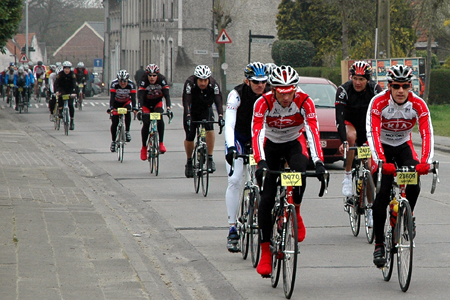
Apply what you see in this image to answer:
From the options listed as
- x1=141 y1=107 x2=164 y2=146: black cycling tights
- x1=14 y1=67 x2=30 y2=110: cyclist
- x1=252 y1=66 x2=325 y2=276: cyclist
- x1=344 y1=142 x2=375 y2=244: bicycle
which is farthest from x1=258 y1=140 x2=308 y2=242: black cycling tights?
x1=14 y1=67 x2=30 y2=110: cyclist

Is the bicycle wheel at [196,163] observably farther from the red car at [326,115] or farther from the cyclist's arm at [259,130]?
the cyclist's arm at [259,130]

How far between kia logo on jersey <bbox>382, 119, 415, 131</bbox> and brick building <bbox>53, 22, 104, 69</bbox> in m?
113

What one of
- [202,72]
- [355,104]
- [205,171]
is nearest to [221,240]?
[355,104]

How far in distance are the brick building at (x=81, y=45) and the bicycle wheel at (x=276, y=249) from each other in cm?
11287

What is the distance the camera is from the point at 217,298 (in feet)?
21.3

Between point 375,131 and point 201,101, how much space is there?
19.1ft

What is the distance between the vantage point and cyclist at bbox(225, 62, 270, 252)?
7957 millimetres

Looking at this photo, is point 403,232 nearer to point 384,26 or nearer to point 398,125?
point 398,125

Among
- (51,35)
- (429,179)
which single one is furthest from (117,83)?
(51,35)

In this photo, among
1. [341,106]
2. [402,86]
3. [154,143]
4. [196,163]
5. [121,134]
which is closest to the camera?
[402,86]

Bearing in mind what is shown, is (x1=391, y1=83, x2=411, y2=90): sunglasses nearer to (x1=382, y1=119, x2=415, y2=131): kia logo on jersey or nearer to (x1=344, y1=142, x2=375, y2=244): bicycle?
(x1=382, y1=119, x2=415, y2=131): kia logo on jersey

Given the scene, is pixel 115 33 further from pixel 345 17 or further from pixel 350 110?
pixel 350 110

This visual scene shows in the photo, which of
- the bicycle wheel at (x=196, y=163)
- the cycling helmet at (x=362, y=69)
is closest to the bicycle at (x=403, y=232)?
the cycling helmet at (x=362, y=69)

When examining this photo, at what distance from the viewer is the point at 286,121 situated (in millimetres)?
6855
